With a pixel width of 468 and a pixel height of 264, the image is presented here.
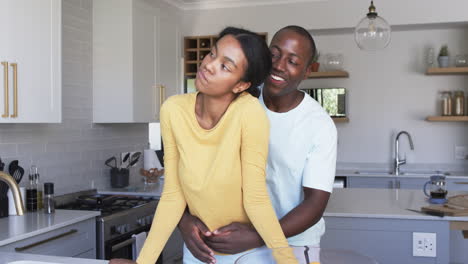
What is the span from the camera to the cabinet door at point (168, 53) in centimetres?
454

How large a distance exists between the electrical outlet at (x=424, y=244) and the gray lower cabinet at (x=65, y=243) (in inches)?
75.6

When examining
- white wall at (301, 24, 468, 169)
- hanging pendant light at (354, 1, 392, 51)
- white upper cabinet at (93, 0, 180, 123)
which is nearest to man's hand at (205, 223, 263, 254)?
hanging pendant light at (354, 1, 392, 51)

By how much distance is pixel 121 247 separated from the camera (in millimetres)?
3354

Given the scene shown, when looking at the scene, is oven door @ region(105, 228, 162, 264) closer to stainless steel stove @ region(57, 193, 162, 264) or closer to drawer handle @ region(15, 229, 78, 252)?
stainless steel stove @ region(57, 193, 162, 264)

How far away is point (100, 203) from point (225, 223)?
251cm

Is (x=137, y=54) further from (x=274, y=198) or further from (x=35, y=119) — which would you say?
(x=274, y=198)

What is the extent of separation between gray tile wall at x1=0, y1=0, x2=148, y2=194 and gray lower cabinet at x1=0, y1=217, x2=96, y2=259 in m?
0.62

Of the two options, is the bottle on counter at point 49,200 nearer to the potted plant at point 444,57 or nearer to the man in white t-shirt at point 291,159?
the man in white t-shirt at point 291,159

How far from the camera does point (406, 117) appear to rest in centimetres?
546

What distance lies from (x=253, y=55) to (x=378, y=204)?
7.23ft

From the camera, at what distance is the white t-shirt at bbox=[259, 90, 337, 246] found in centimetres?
144

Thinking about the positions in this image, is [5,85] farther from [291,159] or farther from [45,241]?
[291,159]

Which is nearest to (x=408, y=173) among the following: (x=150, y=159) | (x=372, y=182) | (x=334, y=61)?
(x=372, y=182)

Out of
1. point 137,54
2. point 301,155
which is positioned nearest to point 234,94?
point 301,155
